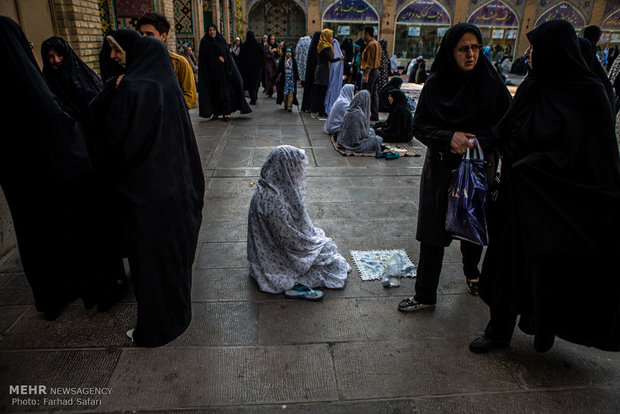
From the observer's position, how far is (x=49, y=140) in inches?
86.7

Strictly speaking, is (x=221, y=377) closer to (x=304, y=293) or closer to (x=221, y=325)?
(x=221, y=325)

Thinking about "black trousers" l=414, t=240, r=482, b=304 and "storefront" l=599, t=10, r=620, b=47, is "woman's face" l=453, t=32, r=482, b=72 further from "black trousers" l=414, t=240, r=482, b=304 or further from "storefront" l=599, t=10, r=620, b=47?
"storefront" l=599, t=10, r=620, b=47

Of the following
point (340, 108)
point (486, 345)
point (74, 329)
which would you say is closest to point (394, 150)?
point (340, 108)

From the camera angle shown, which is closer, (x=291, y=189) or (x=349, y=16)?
(x=291, y=189)

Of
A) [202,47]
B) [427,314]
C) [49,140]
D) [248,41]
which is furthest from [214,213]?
[248,41]

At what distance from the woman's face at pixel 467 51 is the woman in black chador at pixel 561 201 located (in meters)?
0.29

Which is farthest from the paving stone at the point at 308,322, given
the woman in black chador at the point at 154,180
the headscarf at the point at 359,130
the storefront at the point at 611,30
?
A: the storefront at the point at 611,30

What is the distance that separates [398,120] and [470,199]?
5195mm

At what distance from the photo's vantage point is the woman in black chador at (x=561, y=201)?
185 centimetres

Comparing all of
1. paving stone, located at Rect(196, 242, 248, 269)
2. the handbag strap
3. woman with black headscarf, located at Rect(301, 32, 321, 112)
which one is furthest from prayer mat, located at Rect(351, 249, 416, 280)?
woman with black headscarf, located at Rect(301, 32, 321, 112)

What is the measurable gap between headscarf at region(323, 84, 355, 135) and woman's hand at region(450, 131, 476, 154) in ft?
17.0

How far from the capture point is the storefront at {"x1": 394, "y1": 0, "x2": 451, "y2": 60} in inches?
983

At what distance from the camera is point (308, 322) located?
8.45 ft

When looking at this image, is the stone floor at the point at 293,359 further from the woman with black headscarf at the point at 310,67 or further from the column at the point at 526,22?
the column at the point at 526,22
